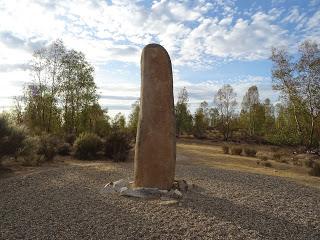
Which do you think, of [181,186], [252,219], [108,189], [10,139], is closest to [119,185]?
[108,189]

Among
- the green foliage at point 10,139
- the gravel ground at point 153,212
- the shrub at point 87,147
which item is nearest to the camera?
the gravel ground at point 153,212

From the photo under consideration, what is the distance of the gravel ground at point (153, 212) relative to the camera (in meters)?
6.89

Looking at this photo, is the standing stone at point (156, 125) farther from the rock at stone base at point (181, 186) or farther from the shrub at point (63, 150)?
the shrub at point (63, 150)

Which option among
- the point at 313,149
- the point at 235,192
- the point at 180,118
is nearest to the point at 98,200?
the point at 235,192

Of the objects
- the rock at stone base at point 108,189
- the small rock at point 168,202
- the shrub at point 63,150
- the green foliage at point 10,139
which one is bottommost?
the small rock at point 168,202

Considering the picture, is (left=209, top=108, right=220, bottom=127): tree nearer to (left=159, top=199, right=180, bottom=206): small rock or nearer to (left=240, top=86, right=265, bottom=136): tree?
(left=240, top=86, right=265, bottom=136): tree

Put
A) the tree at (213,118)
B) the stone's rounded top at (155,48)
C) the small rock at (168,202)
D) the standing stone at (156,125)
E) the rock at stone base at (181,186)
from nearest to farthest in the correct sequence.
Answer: the small rock at (168,202), the standing stone at (156,125), the stone's rounded top at (155,48), the rock at stone base at (181,186), the tree at (213,118)

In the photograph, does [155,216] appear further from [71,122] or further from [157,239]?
[71,122]

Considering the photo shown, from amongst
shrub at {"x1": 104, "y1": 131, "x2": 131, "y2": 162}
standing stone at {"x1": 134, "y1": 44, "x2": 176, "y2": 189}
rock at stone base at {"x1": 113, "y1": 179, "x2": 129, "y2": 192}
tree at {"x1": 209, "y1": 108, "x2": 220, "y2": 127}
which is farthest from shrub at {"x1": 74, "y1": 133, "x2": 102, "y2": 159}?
tree at {"x1": 209, "y1": 108, "x2": 220, "y2": 127}

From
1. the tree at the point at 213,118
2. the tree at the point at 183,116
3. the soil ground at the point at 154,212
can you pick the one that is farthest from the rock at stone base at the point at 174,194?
the tree at the point at 213,118

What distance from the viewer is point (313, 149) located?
99.8 feet

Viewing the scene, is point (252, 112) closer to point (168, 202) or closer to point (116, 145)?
point (116, 145)

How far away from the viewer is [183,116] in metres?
58.1

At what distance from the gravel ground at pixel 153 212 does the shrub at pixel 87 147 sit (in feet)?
25.1
